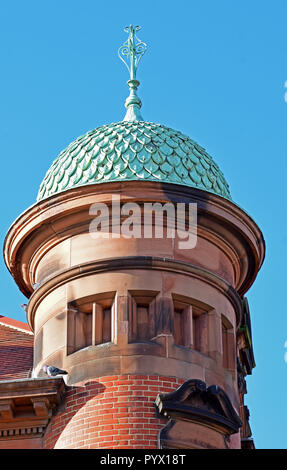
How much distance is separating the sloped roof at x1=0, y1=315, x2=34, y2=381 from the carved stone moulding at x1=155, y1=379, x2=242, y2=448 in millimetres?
A: 3470

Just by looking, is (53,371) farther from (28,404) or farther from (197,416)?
(197,416)

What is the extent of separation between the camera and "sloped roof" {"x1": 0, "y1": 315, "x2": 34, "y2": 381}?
92.9 feet

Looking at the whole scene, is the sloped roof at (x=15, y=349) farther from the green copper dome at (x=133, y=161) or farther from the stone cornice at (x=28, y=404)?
the green copper dome at (x=133, y=161)

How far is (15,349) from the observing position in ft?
96.7

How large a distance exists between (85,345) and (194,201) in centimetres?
333

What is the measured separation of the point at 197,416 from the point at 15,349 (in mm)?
4853

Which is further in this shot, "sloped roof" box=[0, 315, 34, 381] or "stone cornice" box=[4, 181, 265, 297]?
"sloped roof" box=[0, 315, 34, 381]

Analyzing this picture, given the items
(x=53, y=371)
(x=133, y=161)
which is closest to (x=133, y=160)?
(x=133, y=161)

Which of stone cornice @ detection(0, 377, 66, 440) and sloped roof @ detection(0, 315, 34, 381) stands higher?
sloped roof @ detection(0, 315, 34, 381)

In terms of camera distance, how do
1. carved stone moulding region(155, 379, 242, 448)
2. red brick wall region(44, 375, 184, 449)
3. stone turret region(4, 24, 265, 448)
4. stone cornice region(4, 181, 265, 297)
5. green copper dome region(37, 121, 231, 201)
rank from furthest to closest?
green copper dome region(37, 121, 231, 201) → stone cornice region(4, 181, 265, 297) → stone turret region(4, 24, 265, 448) → carved stone moulding region(155, 379, 242, 448) → red brick wall region(44, 375, 184, 449)

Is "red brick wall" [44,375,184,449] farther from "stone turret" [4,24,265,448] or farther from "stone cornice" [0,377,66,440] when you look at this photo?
"stone cornice" [0,377,66,440]

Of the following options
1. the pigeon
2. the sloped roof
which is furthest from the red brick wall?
the sloped roof
